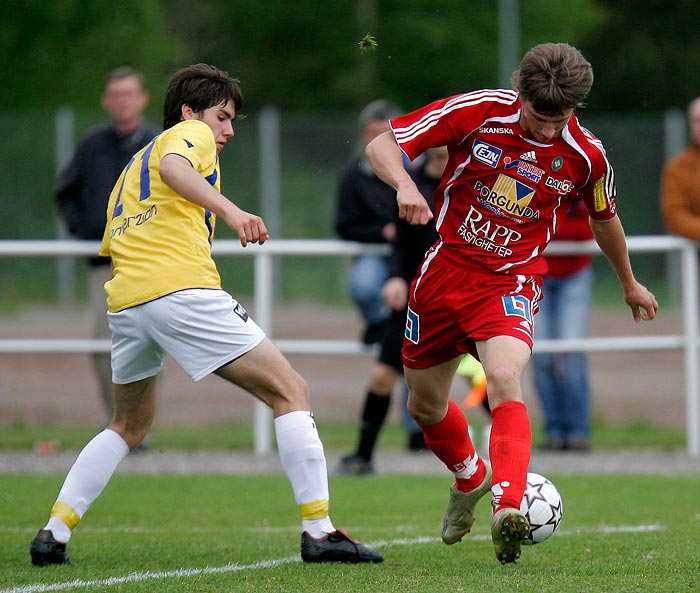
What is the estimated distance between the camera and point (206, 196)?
491 centimetres

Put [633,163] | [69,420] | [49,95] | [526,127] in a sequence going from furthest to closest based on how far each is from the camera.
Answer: [49,95]
[633,163]
[69,420]
[526,127]

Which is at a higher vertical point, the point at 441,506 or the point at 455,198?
the point at 455,198

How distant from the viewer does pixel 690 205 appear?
384 inches

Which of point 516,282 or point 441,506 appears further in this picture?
point 441,506

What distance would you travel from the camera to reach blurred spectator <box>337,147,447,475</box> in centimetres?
844

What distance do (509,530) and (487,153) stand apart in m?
1.60

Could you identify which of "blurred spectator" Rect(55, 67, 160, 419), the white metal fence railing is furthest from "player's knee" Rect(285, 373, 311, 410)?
"blurred spectator" Rect(55, 67, 160, 419)

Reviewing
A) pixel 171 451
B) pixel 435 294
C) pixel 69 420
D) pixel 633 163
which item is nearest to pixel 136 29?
pixel 633 163

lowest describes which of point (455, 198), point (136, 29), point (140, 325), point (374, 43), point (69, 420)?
point (69, 420)

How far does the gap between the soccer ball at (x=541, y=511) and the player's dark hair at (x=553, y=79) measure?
154cm

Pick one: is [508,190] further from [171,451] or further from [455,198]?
[171,451]

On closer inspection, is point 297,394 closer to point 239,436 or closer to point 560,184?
point 560,184

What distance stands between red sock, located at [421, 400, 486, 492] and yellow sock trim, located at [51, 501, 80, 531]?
1578 mm

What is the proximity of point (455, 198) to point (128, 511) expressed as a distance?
2.83m
